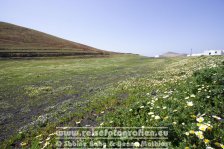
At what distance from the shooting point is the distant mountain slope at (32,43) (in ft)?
317

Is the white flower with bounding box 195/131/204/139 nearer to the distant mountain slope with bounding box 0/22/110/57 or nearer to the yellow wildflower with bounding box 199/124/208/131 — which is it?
the yellow wildflower with bounding box 199/124/208/131

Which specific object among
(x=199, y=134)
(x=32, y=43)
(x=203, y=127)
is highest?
(x=32, y=43)

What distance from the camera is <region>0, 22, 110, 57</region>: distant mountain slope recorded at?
3807 inches

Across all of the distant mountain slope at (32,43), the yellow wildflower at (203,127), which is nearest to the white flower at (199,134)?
the yellow wildflower at (203,127)

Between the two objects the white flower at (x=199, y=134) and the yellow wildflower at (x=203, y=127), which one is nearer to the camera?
the white flower at (x=199, y=134)

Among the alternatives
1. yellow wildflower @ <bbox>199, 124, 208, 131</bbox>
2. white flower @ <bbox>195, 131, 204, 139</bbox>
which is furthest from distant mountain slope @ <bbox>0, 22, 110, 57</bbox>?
white flower @ <bbox>195, 131, 204, 139</bbox>

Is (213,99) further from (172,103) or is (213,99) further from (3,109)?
(3,109)

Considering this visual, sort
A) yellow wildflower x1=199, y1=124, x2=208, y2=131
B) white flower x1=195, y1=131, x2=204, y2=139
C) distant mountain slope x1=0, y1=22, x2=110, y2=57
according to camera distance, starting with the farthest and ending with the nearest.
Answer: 1. distant mountain slope x1=0, y1=22, x2=110, y2=57
2. yellow wildflower x1=199, y1=124, x2=208, y2=131
3. white flower x1=195, y1=131, x2=204, y2=139

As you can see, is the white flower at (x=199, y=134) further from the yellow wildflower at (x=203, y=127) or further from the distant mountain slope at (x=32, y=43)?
the distant mountain slope at (x=32, y=43)

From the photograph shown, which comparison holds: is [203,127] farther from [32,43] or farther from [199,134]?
[32,43]

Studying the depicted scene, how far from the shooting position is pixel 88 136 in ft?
27.0

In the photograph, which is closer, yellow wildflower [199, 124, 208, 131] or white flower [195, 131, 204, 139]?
white flower [195, 131, 204, 139]

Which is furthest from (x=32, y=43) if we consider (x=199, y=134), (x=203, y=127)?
(x=199, y=134)

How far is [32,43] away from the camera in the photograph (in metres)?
114
